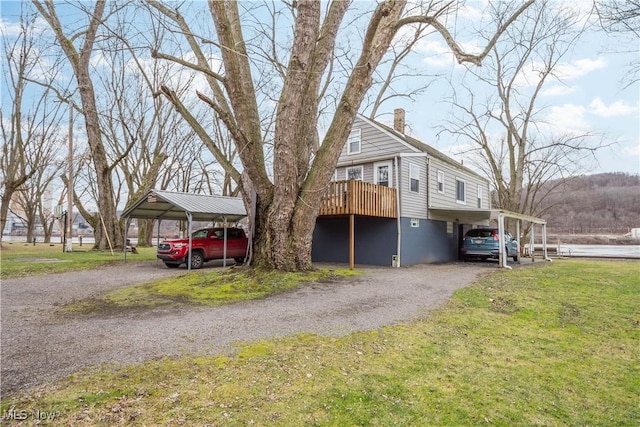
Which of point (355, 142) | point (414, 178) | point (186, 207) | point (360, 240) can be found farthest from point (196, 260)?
point (414, 178)

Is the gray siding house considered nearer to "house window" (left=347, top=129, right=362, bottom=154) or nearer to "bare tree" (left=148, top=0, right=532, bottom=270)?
"house window" (left=347, top=129, right=362, bottom=154)

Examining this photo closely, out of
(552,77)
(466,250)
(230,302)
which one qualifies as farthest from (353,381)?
(552,77)

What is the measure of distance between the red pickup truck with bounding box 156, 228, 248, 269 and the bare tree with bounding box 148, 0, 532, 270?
16.2 ft

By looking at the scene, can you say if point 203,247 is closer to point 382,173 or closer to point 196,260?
point 196,260

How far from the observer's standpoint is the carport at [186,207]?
13.4 meters

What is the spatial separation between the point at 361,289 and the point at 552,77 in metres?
21.9

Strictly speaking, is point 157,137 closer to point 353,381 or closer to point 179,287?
point 179,287

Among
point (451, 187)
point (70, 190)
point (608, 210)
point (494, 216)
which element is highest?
point (608, 210)

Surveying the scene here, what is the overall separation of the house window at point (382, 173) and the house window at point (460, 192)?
244 inches

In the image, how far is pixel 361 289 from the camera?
888cm

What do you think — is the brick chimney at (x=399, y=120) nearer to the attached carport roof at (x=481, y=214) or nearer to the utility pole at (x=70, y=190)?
the attached carport roof at (x=481, y=214)

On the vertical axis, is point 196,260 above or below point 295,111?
below

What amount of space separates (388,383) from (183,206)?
37.0 feet

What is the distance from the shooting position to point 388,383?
3.67 meters
